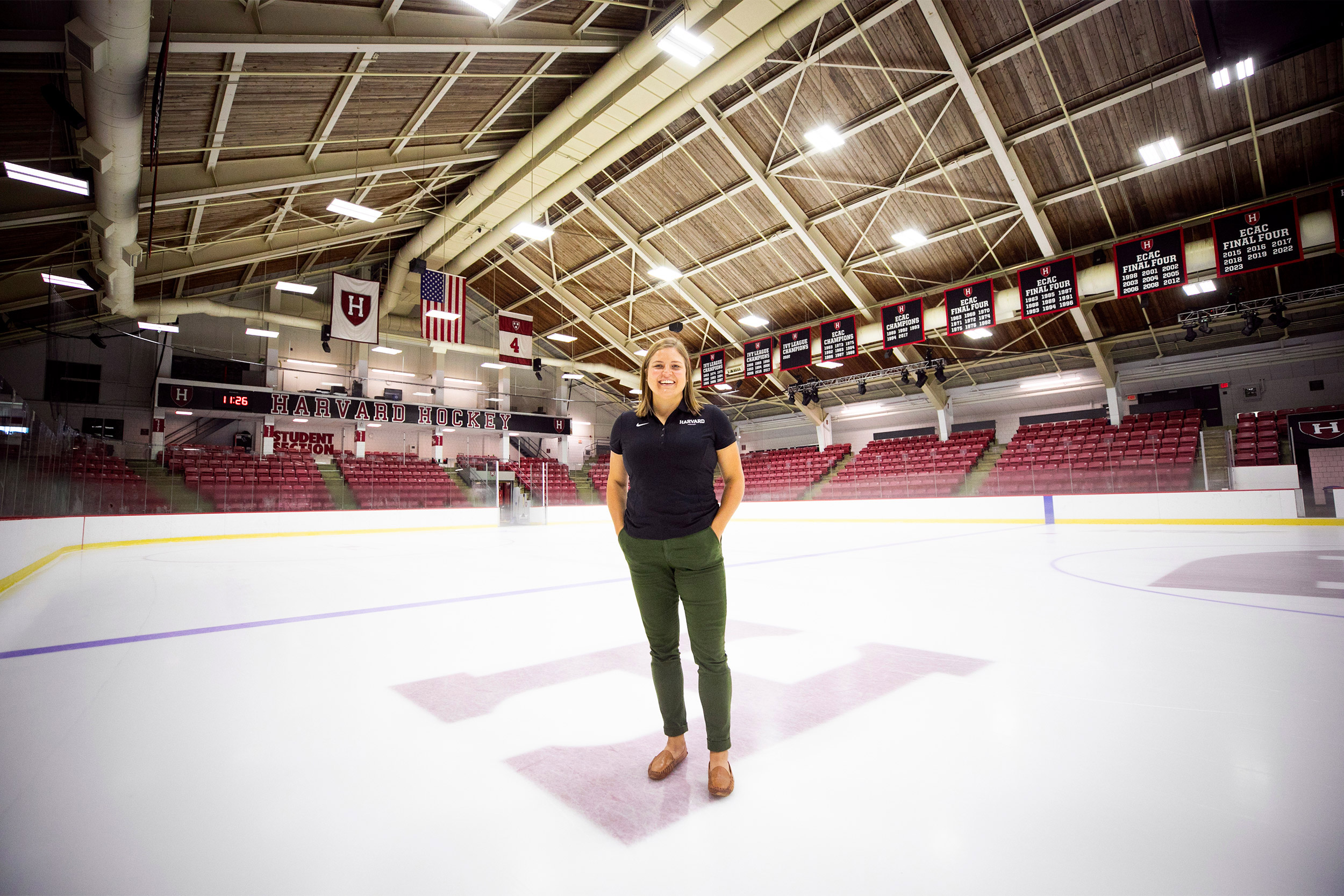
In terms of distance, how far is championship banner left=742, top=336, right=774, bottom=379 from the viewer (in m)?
21.7

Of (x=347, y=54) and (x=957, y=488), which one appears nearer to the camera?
(x=347, y=54)

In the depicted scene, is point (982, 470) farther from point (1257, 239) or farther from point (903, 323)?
point (1257, 239)

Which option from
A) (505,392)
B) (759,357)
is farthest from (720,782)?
(505,392)

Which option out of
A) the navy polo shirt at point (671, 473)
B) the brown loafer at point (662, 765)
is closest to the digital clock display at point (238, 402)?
the navy polo shirt at point (671, 473)

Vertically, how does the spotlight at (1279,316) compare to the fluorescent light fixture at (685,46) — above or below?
below

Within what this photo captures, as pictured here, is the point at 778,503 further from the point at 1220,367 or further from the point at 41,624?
the point at 41,624

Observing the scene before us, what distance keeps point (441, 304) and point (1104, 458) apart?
19653 mm

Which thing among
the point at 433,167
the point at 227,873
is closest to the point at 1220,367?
the point at 433,167

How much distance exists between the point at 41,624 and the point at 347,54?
9842 mm

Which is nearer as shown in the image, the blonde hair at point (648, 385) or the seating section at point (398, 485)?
the blonde hair at point (648, 385)

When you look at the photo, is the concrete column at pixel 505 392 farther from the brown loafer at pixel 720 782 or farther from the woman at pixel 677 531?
the brown loafer at pixel 720 782

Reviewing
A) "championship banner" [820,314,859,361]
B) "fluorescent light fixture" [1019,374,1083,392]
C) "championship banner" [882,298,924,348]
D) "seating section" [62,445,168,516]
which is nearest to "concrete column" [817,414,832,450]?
"fluorescent light fixture" [1019,374,1083,392]

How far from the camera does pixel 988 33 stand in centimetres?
1206

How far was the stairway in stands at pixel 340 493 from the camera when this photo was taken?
17.2 metres
